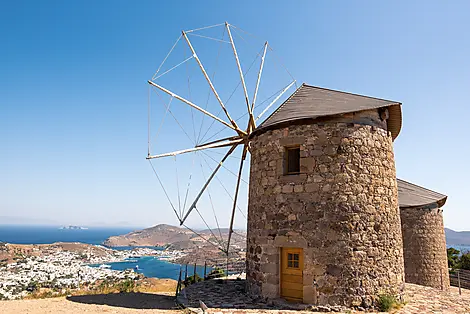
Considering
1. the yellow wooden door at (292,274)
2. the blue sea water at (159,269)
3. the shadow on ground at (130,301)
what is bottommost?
the blue sea water at (159,269)

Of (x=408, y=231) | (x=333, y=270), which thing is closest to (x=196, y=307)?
(x=333, y=270)

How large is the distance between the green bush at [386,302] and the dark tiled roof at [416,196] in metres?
8.05

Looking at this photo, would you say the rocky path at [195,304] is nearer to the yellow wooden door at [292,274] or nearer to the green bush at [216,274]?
the yellow wooden door at [292,274]

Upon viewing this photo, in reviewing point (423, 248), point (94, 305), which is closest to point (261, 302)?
point (94, 305)

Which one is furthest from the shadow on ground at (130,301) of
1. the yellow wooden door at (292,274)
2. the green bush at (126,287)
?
the yellow wooden door at (292,274)

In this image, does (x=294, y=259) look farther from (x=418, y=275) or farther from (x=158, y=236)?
(x=158, y=236)

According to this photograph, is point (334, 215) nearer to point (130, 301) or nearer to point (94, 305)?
point (130, 301)

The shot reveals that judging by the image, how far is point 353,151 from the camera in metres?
8.00

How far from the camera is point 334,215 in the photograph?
7.69 meters

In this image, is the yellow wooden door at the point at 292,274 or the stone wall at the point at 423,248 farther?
the stone wall at the point at 423,248

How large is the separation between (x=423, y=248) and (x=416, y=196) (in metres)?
2.48

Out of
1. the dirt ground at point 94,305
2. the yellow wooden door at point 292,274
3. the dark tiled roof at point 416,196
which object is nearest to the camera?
the dirt ground at point 94,305

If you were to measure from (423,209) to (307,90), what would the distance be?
8622 mm

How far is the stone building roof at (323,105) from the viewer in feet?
27.1
